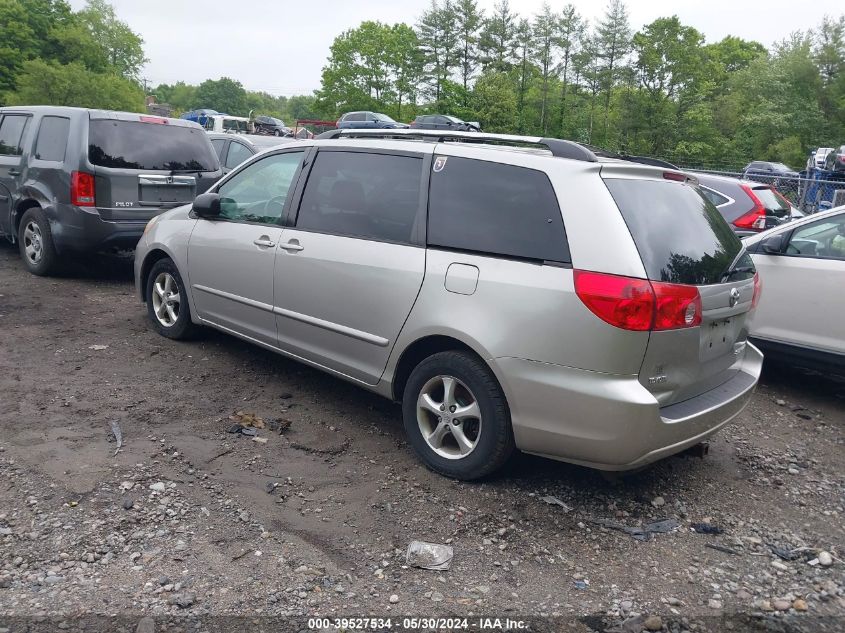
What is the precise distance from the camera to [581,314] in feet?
11.3

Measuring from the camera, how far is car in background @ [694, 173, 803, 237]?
982cm

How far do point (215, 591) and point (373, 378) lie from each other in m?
1.72

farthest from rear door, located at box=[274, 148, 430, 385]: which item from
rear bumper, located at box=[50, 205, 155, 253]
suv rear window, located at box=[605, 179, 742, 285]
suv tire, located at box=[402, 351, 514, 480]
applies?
rear bumper, located at box=[50, 205, 155, 253]

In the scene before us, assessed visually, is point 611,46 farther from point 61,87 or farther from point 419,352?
point 419,352

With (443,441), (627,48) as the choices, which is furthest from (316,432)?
(627,48)

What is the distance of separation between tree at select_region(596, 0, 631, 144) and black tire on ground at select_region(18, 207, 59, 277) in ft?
168

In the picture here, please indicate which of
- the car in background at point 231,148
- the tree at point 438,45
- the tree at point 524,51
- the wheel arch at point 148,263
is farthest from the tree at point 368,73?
the wheel arch at point 148,263

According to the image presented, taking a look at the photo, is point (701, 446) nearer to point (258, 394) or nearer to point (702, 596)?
point (702, 596)

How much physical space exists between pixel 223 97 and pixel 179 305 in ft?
473

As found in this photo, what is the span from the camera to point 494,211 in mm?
3918

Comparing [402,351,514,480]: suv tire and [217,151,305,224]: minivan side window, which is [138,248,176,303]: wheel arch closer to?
[217,151,305,224]: minivan side window

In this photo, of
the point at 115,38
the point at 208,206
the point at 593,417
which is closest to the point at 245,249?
the point at 208,206

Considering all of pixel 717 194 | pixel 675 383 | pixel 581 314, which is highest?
pixel 717 194

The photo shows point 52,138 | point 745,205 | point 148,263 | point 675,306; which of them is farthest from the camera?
point 745,205
